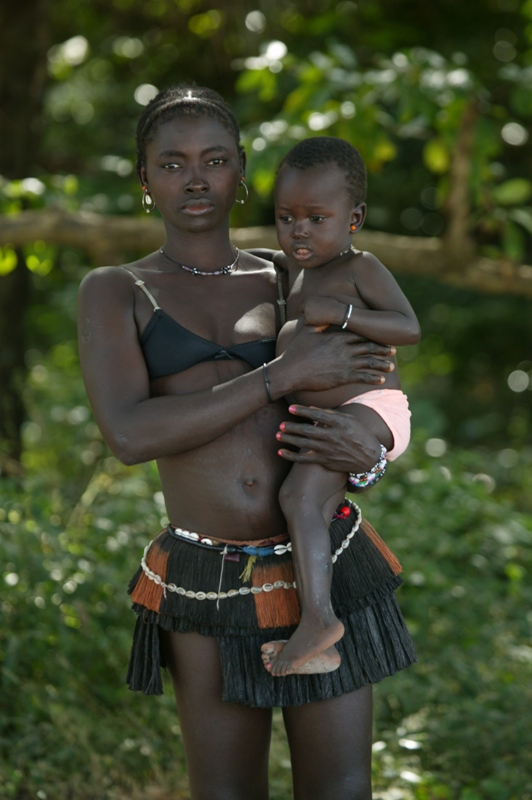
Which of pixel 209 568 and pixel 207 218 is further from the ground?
pixel 207 218

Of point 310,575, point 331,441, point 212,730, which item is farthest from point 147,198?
point 212,730

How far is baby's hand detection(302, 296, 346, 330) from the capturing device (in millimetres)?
2221

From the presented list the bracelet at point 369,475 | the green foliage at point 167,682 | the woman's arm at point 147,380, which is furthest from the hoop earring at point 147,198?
the green foliage at point 167,682

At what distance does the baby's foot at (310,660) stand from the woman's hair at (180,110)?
110cm

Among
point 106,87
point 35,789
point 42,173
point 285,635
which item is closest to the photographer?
point 285,635

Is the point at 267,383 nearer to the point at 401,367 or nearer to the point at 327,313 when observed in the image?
the point at 327,313

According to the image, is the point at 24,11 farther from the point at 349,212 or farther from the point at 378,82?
the point at 349,212

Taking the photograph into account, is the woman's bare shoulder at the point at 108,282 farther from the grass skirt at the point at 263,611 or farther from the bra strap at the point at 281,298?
the grass skirt at the point at 263,611

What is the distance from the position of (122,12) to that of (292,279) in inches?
211

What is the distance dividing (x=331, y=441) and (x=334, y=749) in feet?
2.16

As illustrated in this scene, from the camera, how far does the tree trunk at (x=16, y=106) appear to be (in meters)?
5.76

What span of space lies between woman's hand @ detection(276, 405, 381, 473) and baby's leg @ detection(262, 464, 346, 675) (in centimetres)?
3

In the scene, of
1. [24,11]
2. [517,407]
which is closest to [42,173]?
[24,11]

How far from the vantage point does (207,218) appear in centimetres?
227
